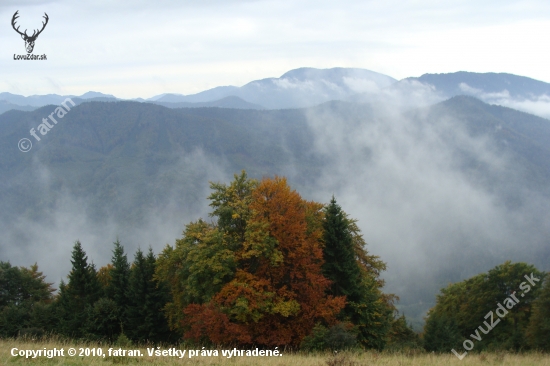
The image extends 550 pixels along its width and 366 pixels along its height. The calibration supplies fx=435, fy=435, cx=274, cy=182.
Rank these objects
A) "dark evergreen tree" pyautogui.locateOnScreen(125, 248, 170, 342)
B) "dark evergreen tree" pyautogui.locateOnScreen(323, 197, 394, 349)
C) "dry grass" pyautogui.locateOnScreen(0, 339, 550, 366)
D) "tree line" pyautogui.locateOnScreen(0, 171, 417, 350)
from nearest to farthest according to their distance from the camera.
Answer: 1. "dry grass" pyautogui.locateOnScreen(0, 339, 550, 366)
2. "tree line" pyautogui.locateOnScreen(0, 171, 417, 350)
3. "dark evergreen tree" pyautogui.locateOnScreen(323, 197, 394, 349)
4. "dark evergreen tree" pyautogui.locateOnScreen(125, 248, 170, 342)

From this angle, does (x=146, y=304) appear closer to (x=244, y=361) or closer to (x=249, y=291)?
(x=249, y=291)

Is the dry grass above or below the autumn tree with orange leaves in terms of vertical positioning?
below

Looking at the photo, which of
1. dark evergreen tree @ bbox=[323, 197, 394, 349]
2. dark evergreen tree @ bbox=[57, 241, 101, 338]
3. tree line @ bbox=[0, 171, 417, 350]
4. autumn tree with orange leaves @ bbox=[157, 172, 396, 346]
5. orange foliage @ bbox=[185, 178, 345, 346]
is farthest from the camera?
dark evergreen tree @ bbox=[57, 241, 101, 338]

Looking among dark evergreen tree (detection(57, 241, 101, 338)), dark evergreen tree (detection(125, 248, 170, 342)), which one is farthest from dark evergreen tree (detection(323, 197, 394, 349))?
dark evergreen tree (detection(57, 241, 101, 338))

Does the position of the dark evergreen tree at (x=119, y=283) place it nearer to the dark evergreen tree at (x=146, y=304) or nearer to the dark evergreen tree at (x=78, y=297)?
the dark evergreen tree at (x=146, y=304)

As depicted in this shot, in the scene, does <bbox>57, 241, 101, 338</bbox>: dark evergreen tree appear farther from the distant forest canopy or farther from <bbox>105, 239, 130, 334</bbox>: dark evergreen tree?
<bbox>105, 239, 130, 334</bbox>: dark evergreen tree

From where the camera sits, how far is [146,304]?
32.3m

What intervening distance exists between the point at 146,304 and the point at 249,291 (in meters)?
12.7

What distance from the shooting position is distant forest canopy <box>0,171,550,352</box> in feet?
76.2

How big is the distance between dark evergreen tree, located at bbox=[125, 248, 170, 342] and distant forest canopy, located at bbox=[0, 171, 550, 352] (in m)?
0.08

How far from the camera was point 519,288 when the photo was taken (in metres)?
45.3

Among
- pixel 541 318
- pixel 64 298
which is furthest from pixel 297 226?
pixel 541 318

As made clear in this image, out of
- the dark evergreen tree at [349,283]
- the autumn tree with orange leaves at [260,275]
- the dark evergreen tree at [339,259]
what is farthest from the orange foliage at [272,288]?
the dark evergreen tree at [349,283]

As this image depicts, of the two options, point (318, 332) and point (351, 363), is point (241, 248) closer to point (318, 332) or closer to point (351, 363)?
point (318, 332)
